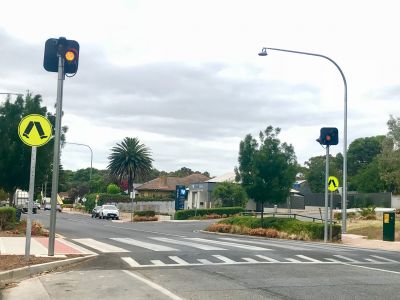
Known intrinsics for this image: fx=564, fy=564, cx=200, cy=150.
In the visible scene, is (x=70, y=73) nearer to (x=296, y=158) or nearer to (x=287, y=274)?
(x=287, y=274)

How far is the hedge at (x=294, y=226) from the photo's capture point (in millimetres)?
25203

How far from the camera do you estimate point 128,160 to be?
89938 mm

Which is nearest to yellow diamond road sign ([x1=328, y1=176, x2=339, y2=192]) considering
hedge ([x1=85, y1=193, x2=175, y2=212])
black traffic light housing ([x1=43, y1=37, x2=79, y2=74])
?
black traffic light housing ([x1=43, y1=37, x2=79, y2=74])

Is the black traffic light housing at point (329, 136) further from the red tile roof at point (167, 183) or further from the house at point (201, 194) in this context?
the red tile roof at point (167, 183)

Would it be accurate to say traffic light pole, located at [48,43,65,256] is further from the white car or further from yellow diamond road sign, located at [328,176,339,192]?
the white car

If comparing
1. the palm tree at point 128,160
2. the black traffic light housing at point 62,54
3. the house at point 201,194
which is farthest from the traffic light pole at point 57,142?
the palm tree at point 128,160

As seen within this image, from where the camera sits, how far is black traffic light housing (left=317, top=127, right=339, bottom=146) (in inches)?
934

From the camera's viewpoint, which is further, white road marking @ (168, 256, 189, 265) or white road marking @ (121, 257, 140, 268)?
white road marking @ (168, 256, 189, 265)

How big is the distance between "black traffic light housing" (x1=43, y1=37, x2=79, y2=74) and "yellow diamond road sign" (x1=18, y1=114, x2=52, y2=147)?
150cm

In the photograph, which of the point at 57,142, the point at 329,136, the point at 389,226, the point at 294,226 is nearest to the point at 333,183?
the point at 329,136

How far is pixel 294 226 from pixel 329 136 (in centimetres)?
513

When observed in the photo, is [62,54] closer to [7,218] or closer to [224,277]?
[224,277]

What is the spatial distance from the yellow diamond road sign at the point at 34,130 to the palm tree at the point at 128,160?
78.2 meters

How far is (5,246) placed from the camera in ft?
50.2
